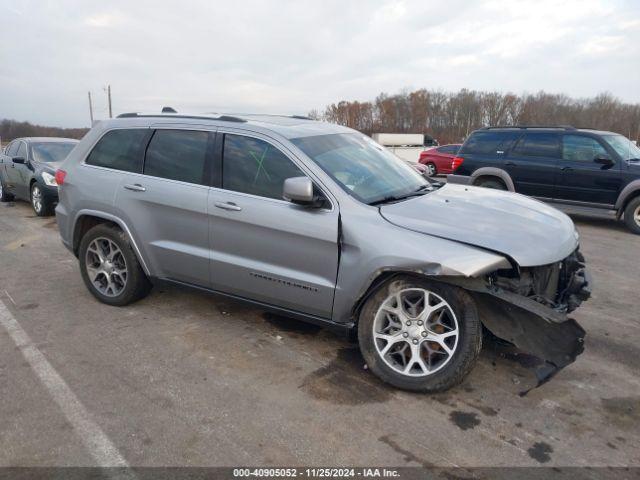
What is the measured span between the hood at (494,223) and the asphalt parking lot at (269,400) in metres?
0.98

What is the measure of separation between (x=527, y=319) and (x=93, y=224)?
410 centimetres

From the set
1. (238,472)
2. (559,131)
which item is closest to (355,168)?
(238,472)

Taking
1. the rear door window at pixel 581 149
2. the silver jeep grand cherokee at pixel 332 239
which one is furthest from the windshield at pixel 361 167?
the rear door window at pixel 581 149

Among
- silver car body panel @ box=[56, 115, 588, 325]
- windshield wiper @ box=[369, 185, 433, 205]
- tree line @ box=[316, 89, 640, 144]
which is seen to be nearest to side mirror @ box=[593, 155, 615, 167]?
silver car body panel @ box=[56, 115, 588, 325]

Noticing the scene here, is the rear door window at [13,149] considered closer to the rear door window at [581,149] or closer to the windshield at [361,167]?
the windshield at [361,167]

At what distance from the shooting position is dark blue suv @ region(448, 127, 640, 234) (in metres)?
8.78

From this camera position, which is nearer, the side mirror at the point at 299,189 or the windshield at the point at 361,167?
the side mirror at the point at 299,189

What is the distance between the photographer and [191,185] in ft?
13.1

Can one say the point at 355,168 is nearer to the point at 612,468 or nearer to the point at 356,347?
the point at 356,347

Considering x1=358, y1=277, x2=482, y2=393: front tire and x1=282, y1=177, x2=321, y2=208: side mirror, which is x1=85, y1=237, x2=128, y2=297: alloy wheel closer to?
x1=282, y1=177, x2=321, y2=208: side mirror

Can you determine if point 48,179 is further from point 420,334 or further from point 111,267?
point 420,334

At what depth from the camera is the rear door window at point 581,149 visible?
8.95 meters

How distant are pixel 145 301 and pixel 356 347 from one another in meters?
2.31

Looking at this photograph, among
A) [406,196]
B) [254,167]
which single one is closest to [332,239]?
[406,196]
